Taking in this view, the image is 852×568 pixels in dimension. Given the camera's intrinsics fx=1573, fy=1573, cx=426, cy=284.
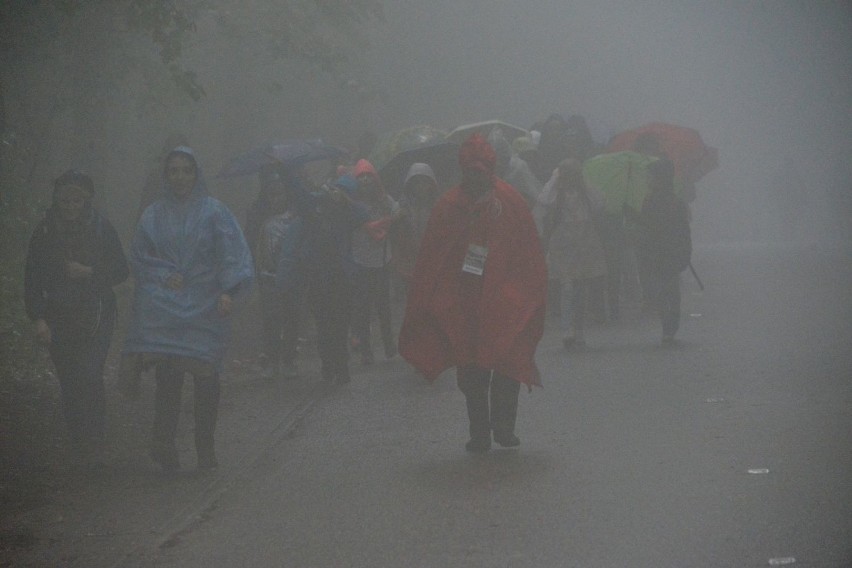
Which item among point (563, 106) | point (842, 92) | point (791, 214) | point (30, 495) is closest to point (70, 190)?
point (30, 495)

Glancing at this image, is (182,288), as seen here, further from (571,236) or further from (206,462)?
(571,236)

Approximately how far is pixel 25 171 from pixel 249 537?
43.5 feet

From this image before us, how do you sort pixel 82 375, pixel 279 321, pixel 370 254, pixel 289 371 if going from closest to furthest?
pixel 82 375 < pixel 279 321 < pixel 289 371 < pixel 370 254

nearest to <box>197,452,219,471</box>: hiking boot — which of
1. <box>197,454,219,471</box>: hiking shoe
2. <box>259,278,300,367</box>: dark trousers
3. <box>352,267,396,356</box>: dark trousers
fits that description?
<box>197,454,219,471</box>: hiking shoe

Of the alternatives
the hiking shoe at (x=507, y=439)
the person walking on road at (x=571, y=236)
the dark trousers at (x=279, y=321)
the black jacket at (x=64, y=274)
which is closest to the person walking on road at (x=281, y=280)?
the dark trousers at (x=279, y=321)

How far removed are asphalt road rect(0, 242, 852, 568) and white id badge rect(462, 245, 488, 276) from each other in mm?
1096

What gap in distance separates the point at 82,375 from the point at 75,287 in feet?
1.85

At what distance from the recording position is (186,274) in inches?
359

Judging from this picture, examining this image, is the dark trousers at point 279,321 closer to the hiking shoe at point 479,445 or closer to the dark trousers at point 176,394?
the dark trousers at point 176,394

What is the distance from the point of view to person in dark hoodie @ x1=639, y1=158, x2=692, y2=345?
49.3ft

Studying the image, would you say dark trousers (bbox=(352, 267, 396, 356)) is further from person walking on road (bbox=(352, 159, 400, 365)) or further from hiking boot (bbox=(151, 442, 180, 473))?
hiking boot (bbox=(151, 442, 180, 473))

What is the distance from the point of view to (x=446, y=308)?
9227 mm

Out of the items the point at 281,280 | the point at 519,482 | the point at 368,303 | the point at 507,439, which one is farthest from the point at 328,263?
the point at 519,482

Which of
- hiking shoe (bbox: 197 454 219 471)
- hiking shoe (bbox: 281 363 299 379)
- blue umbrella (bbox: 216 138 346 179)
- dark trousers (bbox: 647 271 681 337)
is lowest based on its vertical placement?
hiking shoe (bbox: 281 363 299 379)
